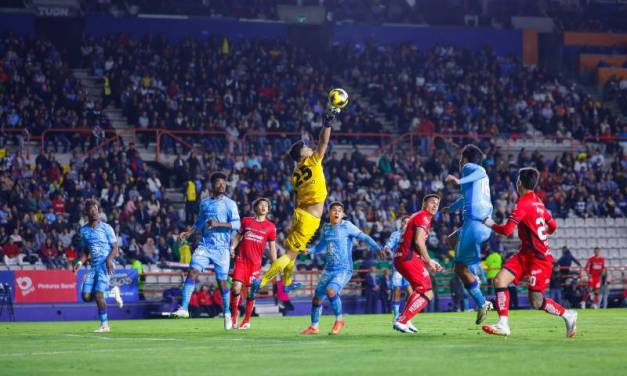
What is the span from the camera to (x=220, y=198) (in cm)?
2253

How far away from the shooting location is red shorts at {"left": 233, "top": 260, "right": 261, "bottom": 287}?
867 inches

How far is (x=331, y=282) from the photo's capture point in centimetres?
1933

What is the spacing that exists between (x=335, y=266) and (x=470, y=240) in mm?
2556

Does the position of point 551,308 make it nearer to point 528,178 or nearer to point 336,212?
point 528,178

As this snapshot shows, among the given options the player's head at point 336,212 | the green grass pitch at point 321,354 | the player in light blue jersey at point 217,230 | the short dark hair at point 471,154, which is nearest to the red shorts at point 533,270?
the green grass pitch at point 321,354

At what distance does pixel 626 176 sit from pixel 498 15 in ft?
57.0

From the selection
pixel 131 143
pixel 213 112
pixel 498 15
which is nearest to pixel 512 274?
pixel 131 143

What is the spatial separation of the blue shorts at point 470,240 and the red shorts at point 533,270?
1.13 meters

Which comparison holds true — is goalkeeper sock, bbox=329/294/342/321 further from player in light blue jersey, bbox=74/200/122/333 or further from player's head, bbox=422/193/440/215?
player in light blue jersey, bbox=74/200/122/333

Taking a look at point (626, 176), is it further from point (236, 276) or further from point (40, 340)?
point (40, 340)

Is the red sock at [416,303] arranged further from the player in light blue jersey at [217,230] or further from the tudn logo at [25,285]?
the tudn logo at [25,285]

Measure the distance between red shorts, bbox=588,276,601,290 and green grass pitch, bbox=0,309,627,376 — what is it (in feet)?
66.9

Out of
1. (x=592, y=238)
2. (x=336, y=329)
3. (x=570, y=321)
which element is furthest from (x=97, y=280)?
(x=592, y=238)

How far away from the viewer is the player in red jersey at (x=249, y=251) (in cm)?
2195
